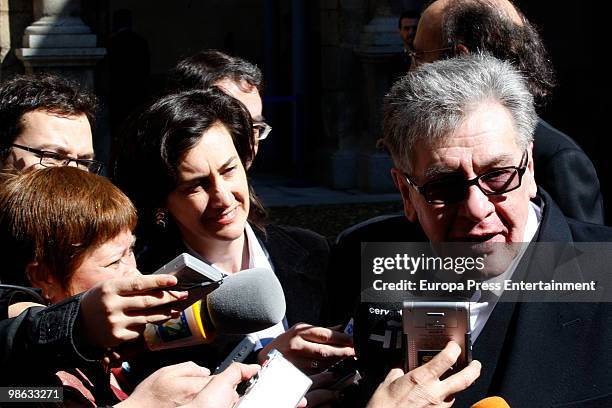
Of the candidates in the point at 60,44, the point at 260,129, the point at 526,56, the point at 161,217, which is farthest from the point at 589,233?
the point at 60,44

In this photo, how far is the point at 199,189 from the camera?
10.6ft

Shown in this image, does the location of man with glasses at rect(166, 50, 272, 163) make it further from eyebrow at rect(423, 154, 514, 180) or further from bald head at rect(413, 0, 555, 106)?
eyebrow at rect(423, 154, 514, 180)

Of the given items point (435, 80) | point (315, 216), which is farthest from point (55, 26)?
point (435, 80)

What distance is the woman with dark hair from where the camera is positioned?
10.6ft

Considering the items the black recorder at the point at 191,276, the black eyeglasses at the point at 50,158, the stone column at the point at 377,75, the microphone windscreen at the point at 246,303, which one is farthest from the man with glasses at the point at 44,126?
the stone column at the point at 377,75

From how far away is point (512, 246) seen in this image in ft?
7.88

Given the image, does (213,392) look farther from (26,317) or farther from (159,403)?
(26,317)

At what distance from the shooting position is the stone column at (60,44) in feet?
34.6

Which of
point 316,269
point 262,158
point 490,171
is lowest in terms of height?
point 262,158

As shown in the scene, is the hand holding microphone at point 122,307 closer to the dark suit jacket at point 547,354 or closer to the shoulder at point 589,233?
the dark suit jacket at point 547,354

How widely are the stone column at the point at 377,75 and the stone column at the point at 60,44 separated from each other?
8.41ft

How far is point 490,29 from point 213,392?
1.57 metres

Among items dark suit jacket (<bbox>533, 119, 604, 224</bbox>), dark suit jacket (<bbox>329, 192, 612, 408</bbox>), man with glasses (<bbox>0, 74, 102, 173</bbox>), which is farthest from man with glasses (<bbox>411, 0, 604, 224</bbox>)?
man with glasses (<bbox>0, 74, 102, 173</bbox>)

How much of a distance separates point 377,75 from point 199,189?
848 centimetres
